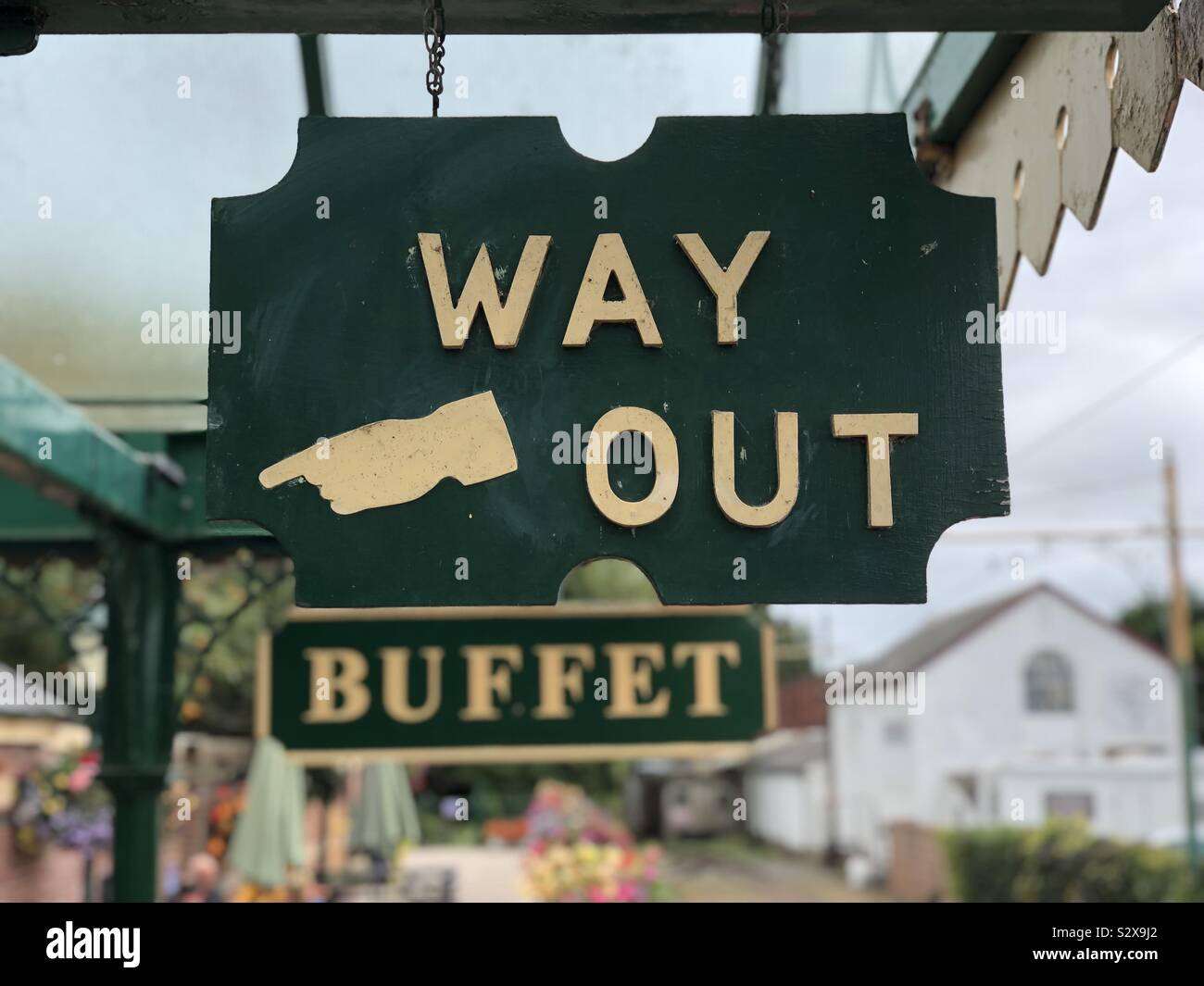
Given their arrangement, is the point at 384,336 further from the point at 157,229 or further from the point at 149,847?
the point at 149,847

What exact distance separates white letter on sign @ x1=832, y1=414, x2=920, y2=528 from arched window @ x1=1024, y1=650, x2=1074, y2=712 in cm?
3180

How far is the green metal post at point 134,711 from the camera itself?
5.06 m

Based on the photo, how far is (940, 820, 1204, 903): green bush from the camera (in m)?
14.1

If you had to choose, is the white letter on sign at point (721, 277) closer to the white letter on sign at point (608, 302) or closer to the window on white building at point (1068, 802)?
the white letter on sign at point (608, 302)

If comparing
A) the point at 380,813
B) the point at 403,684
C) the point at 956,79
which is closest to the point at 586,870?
the point at 380,813

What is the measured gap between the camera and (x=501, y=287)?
1573mm

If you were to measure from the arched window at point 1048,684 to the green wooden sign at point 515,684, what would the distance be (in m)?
28.7

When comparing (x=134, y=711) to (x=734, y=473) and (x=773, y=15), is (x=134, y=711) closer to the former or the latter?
(x=734, y=473)

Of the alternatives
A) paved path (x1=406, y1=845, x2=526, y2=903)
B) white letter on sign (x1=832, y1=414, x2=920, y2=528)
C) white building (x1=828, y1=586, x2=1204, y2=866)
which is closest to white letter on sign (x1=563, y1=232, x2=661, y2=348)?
white letter on sign (x1=832, y1=414, x2=920, y2=528)

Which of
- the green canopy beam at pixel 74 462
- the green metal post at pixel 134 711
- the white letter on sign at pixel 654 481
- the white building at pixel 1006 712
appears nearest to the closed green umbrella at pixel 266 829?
the green metal post at pixel 134 711

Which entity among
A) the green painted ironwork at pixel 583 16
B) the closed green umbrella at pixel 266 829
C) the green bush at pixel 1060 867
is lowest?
the green bush at pixel 1060 867

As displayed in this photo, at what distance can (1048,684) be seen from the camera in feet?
104

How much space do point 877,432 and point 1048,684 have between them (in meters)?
32.3
